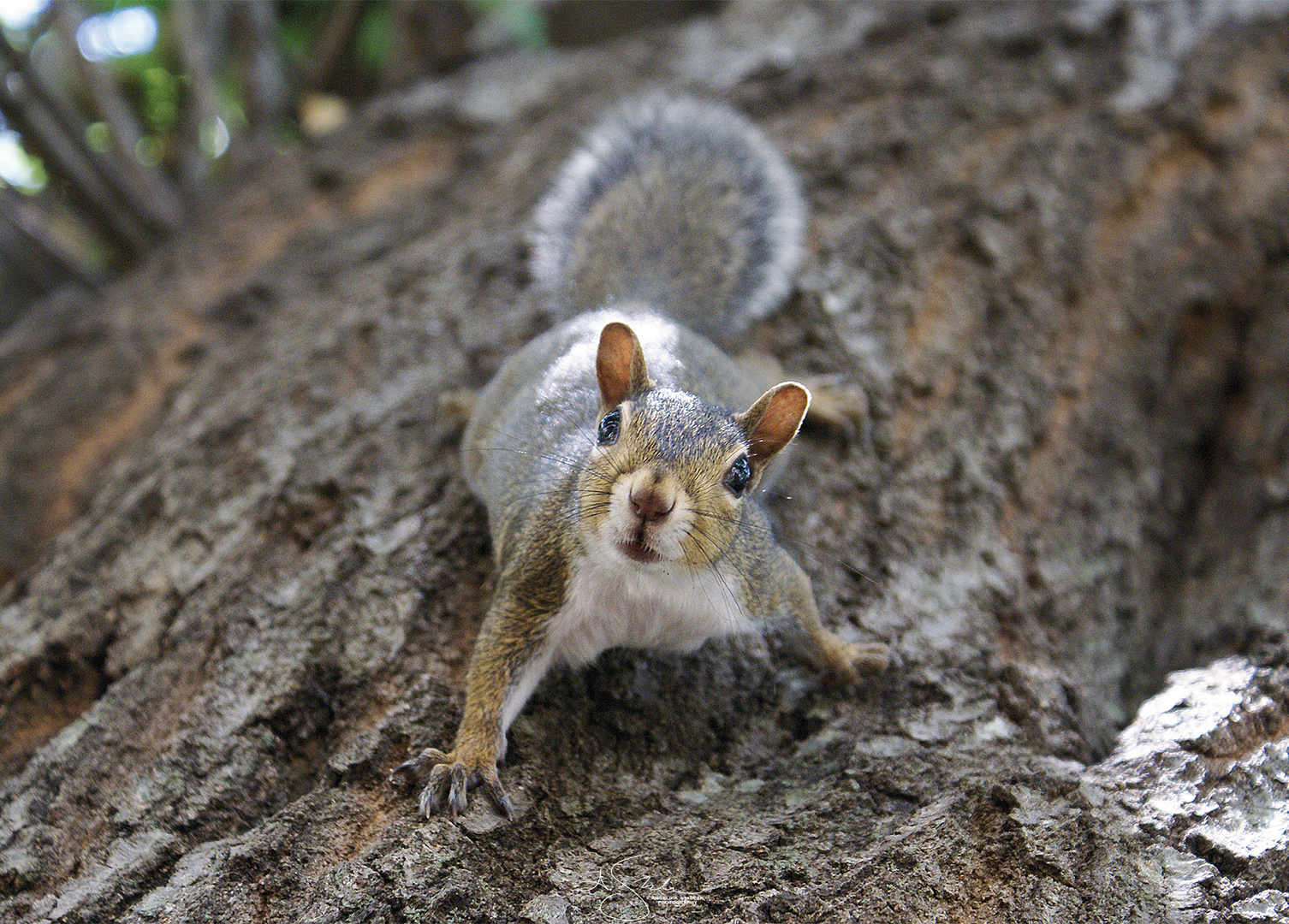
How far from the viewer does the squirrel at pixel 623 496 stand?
6.47ft

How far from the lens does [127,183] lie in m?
4.39

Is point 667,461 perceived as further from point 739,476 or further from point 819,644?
point 819,644

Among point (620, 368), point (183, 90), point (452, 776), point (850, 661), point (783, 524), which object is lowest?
point (850, 661)

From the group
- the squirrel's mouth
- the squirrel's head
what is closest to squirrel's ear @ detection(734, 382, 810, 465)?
the squirrel's head

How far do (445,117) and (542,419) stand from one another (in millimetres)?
2567

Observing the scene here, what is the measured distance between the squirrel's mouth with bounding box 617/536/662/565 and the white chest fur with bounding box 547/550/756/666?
0.02 metres

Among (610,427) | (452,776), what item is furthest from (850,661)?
(452,776)

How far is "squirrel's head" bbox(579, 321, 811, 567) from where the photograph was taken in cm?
191

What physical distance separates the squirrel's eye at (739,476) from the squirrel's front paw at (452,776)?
0.78 metres

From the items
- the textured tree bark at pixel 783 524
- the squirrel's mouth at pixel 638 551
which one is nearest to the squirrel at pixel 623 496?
the squirrel's mouth at pixel 638 551

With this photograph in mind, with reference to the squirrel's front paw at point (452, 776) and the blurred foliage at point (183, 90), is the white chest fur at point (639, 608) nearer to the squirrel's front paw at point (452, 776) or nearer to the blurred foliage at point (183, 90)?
the squirrel's front paw at point (452, 776)

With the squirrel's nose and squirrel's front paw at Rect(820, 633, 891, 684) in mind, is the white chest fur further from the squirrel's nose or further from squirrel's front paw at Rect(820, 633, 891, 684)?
squirrel's front paw at Rect(820, 633, 891, 684)

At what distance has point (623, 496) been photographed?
1.92m

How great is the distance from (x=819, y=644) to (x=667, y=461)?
69 cm
